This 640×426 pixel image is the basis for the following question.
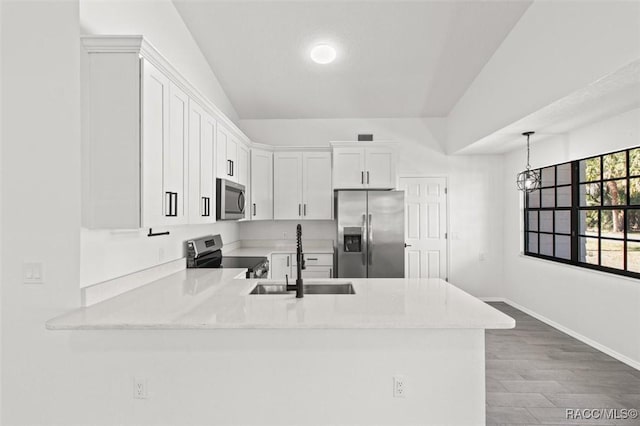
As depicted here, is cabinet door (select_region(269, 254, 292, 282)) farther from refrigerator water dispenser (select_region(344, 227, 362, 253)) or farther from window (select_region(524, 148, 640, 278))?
window (select_region(524, 148, 640, 278))

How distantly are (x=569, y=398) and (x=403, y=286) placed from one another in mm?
1658

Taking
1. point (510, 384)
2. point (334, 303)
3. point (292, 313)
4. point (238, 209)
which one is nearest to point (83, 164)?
point (292, 313)

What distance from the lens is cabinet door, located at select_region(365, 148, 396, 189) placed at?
4734 millimetres

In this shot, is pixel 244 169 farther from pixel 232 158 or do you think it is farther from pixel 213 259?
pixel 213 259

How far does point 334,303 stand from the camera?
75.8 inches

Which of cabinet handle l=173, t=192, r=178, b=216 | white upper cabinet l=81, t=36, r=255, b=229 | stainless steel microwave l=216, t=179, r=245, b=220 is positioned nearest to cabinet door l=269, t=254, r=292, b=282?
stainless steel microwave l=216, t=179, r=245, b=220

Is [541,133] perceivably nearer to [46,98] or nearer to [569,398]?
[569,398]

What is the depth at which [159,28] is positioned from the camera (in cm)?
282

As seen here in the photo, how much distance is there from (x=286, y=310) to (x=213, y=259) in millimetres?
2061

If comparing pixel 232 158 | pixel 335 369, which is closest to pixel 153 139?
pixel 335 369

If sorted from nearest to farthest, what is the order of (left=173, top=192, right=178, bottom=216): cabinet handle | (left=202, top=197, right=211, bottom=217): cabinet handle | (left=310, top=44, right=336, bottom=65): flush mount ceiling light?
(left=173, top=192, right=178, bottom=216): cabinet handle
(left=202, top=197, right=211, bottom=217): cabinet handle
(left=310, top=44, right=336, bottom=65): flush mount ceiling light

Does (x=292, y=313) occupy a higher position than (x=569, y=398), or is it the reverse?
(x=292, y=313)

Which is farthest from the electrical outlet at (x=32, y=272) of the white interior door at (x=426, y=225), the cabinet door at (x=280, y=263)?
the white interior door at (x=426, y=225)

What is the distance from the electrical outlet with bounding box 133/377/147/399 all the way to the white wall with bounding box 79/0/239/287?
24.1 inches
